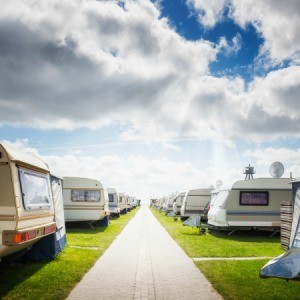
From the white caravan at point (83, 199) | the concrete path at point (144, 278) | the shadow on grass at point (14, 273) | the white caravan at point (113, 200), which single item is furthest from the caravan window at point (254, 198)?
the white caravan at point (113, 200)

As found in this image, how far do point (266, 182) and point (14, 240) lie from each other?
517 inches

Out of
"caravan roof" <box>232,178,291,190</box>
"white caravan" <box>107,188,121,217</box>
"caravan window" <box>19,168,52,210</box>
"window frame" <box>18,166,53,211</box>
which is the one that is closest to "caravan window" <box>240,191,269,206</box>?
"caravan roof" <box>232,178,291,190</box>

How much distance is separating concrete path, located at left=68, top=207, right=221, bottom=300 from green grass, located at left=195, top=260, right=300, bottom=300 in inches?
10.4

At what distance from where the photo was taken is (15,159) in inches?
288

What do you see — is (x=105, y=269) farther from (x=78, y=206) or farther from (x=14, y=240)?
(x=78, y=206)

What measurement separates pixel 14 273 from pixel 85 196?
11114mm

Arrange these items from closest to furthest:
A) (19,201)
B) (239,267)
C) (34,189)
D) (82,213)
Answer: (19,201) < (34,189) < (239,267) < (82,213)

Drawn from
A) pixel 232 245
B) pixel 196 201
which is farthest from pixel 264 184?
pixel 196 201

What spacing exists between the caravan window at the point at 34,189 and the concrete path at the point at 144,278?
2016mm

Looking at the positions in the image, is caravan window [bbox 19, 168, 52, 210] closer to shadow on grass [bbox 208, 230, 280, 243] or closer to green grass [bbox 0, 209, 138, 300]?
green grass [bbox 0, 209, 138, 300]

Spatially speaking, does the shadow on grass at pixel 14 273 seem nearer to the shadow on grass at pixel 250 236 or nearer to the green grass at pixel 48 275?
the green grass at pixel 48 275

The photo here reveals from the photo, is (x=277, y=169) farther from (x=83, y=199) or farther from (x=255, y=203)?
(x=83, y=199)

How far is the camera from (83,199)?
2020cm

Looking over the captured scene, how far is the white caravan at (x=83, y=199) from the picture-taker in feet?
65.7
